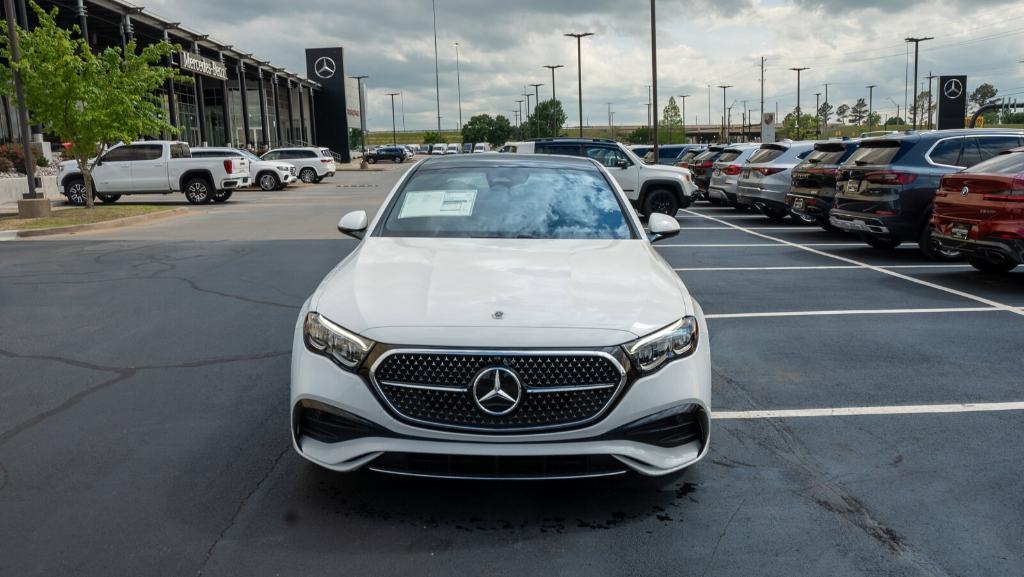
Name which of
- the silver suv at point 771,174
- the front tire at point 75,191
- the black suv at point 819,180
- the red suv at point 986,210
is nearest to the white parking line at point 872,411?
the red suv at point 986,210

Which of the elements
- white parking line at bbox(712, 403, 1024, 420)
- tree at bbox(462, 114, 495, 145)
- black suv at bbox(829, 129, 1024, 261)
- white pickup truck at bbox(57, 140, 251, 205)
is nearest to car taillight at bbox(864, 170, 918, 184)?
black suv at bbox(829, 129, 1024, 261)

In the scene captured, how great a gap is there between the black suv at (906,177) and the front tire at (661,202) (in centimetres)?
636

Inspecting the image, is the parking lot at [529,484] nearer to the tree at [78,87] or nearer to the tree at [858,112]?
the tree at [78,87]

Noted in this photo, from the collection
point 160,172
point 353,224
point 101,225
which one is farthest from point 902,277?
point 160,172

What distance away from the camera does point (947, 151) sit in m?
12.7

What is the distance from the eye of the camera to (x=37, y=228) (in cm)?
1714

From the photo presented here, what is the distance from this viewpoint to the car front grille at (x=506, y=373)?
3535mm

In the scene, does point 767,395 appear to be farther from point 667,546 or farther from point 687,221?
point 687,221

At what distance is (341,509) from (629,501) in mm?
1296

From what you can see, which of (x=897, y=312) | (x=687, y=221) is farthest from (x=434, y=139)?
(x=897, y=312)

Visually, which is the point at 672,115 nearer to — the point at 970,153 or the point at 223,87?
the point at 223,87

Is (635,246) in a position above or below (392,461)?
above

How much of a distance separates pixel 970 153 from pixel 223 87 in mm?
53527

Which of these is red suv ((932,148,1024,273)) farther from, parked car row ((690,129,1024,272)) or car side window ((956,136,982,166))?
car side window ((956,136,982,166))
